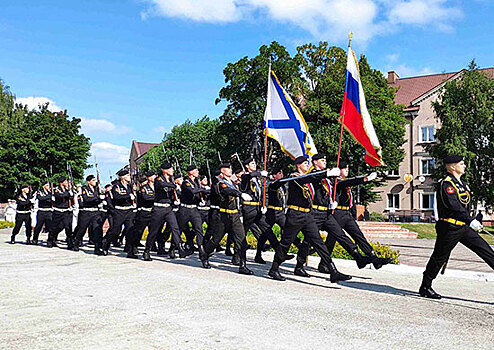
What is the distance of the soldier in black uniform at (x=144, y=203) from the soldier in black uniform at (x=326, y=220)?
399cm

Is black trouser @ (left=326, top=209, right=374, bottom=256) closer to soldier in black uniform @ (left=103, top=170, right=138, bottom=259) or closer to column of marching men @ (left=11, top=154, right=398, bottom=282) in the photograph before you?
column of marching men @ (left=11, top=154, right=398, bottom=282)

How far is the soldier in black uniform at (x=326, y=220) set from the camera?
871 cm

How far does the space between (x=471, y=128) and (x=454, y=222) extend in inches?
1164

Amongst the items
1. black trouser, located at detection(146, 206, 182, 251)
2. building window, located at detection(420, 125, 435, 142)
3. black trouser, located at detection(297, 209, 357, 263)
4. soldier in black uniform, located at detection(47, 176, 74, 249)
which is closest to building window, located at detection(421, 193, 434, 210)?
building window, located at detection(420, 125, 435, 142)

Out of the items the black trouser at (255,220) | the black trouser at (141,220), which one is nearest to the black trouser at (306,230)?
the black trouser at (255,220)

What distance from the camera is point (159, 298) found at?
22.8ft

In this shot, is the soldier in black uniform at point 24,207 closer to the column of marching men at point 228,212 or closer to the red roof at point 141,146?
the column of marching men at point 228,212

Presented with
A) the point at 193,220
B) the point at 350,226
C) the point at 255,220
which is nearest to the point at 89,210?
the point at 193,220

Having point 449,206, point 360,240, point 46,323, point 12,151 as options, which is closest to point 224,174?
point 360,240

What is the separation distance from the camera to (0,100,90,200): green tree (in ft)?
149

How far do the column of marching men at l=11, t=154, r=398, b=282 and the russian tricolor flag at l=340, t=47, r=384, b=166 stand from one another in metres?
0.59

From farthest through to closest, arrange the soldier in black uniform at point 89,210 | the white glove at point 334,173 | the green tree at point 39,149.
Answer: the green tree at point 39,149, the soldier in black uniform at point 89,210, the white glove at point 334,173

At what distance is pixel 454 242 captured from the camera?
705 centimetres

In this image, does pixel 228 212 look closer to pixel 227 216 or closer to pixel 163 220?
pixel 227 216
